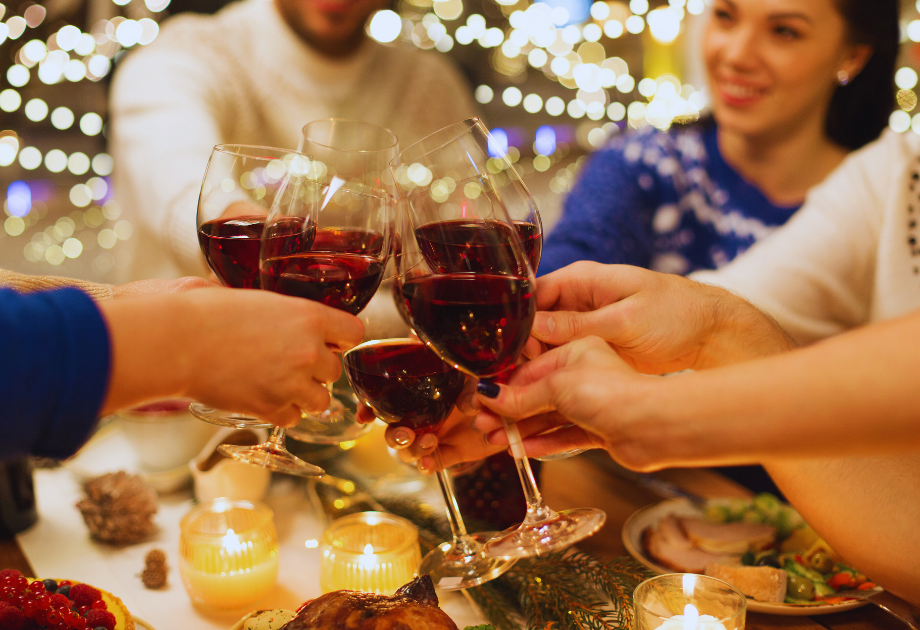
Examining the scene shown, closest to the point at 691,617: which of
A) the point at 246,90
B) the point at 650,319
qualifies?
A: the point at 650,319

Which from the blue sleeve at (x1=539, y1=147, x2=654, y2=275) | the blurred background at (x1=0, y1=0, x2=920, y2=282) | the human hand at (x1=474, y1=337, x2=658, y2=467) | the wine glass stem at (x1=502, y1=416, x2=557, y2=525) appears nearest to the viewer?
the human hand at (x1=474, y1=337, x2=658, y2=467)

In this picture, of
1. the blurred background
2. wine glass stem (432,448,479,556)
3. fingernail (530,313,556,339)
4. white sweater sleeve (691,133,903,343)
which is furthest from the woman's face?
the blurred background

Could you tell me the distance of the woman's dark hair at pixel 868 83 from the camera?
1.96m

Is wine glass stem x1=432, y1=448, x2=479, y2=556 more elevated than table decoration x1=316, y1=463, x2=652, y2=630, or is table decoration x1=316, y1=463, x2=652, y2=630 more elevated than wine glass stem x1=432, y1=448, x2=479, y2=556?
wine glass stem x1=432, y1=448, x2=479, y2=556

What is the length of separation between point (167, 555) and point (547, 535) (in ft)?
2.28

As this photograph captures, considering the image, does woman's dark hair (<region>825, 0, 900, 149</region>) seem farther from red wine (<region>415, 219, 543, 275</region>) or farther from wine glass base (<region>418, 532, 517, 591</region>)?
wine glass base (<region>418, 532, 517, 591</region>)

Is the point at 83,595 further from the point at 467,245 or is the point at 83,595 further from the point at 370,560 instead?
the point at 467,245

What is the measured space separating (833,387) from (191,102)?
219cm

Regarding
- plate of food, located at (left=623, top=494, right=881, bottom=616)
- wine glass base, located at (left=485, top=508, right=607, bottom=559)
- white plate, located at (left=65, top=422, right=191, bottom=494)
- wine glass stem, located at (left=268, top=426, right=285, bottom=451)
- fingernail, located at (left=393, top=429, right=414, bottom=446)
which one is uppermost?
fingernail, located at (left=393, top=429, right=414, bottom=446)

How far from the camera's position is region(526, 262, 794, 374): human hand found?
97 centimetres

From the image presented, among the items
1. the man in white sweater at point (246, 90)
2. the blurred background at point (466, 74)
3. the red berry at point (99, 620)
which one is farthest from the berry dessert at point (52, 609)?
the blurred background at point (466, 74)

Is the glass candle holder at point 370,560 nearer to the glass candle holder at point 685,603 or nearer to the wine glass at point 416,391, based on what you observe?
the wine glass at point 416,391

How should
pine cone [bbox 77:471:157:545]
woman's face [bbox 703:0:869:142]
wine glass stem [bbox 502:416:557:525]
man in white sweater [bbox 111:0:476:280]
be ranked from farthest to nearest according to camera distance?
1. man in white sweater [bbox 111:0:476:280]
2. woman's face [bbox 703:0:869:142]
3. pine cone [bbox 77:471:157:545]
4. wine glass stem [bbox 502:416:557:525]

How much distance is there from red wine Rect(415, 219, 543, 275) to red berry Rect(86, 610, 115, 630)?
57 cm
